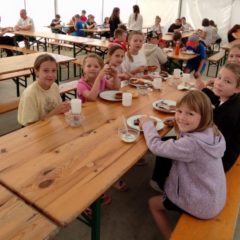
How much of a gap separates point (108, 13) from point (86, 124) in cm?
1233

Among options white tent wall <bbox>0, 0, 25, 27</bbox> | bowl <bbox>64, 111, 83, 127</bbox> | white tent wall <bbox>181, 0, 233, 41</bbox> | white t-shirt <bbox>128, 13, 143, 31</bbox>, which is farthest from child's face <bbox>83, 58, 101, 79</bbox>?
white tent wall <bbox>181, 0, 233, 41</bbox>

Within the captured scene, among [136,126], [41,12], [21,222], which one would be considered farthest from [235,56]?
[41,12]

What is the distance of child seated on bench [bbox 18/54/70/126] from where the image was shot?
6.18ft

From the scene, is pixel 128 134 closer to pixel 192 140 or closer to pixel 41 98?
pixel 192 140

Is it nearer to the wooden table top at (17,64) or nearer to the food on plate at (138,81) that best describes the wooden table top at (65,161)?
the food on plate at (138,81)

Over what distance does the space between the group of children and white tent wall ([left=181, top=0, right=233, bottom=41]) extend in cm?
1023

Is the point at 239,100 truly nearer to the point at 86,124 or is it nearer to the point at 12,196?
the point at 86,124

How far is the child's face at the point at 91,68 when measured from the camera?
7.70 feet

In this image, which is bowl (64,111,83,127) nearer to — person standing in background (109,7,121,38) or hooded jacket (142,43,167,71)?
hooded jacket (142,43,167,71)

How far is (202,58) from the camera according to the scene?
5090 mm

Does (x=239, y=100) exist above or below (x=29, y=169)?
above

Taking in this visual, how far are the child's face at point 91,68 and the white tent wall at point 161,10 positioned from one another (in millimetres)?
10502

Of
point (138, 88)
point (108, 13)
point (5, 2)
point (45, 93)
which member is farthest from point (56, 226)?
point (108, 13)

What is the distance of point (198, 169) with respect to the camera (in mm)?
1451
